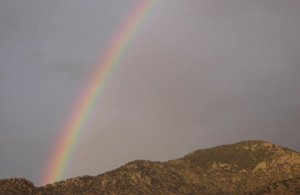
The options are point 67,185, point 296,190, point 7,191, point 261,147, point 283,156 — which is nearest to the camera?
point 296,190

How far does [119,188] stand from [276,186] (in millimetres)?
59139

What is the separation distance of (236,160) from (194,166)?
15321 mm

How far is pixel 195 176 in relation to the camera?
15562 centimetres

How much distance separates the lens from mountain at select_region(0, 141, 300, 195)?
142 metres

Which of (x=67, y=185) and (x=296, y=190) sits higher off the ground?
(x=67, y=185)

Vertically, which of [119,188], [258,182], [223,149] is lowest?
[258,182]

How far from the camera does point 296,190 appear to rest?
89000 millimetres

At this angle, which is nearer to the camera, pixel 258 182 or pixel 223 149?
pixel 258 182

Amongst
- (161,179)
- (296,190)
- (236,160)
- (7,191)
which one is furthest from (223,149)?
(296,190)

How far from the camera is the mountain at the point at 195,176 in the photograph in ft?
466

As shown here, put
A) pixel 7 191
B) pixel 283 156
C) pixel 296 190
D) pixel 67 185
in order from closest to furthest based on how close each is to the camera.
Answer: pixel 296 190 < pixel 7 191 < pixel 67 185 < pixel 283 156

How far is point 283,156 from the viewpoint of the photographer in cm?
16312

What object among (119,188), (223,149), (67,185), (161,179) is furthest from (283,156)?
(67,185)

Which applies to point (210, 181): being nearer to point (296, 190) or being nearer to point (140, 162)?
point (140, 162)
